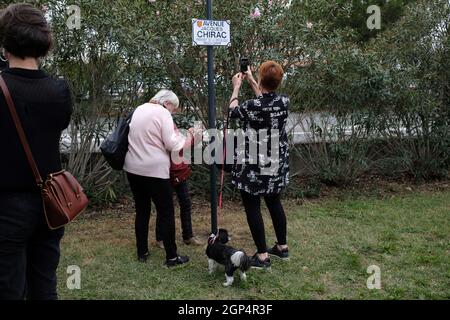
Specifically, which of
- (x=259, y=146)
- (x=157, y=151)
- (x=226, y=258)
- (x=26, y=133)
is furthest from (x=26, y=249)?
(x=259, y=146)

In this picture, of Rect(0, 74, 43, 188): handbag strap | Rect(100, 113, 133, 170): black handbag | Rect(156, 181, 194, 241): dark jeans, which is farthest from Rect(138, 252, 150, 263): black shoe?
Rect(0, 74, 43, 188): handbag strap

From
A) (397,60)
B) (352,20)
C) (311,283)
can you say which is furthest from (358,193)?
(352,20)

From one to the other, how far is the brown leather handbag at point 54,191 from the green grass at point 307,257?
1.53m

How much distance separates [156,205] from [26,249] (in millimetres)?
1967

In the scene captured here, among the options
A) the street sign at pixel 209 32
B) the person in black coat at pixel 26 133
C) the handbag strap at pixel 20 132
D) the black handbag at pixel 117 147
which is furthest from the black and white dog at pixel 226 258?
the handbag strap at pixel 20 132

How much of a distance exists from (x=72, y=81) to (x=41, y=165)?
13.0 feet

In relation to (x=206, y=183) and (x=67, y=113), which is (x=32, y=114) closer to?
(x=67, y=113)

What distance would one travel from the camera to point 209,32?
14.5ft

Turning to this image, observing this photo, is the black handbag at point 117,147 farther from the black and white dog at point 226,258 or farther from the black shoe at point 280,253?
the black shoe at point 280,253

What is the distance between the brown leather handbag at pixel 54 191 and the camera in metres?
2.46

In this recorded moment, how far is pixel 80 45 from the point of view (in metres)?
6.02

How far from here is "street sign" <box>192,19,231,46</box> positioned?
4.36m

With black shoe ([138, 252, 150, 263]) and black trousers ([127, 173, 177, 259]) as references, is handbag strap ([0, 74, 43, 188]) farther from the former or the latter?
black shoe ([138, 252, 150, 263])

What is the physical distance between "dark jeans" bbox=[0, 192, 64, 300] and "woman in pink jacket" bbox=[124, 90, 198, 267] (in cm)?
174
